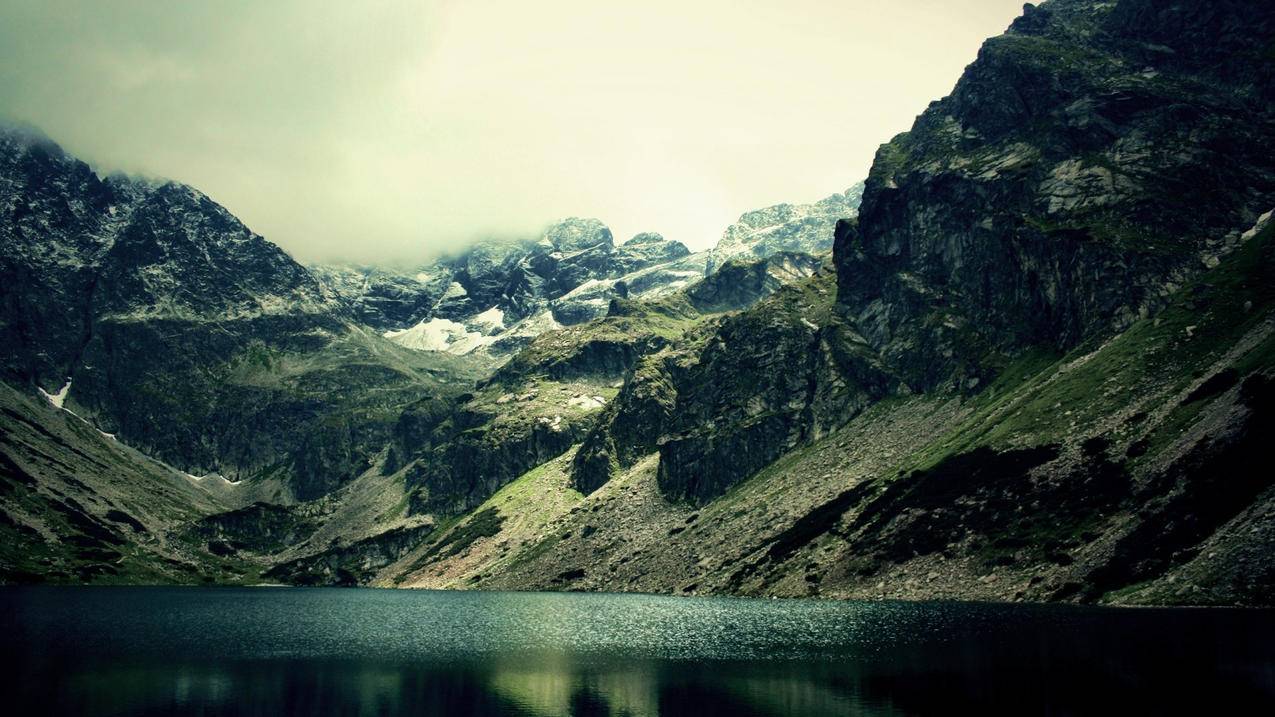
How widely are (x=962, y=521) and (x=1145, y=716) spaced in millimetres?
107605

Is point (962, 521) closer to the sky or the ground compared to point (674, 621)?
closer to the sky

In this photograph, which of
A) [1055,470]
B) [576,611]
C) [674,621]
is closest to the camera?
[674,621]

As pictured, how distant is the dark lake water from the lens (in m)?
60.8

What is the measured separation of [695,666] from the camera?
8456 cm

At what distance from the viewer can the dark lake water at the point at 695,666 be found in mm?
60750

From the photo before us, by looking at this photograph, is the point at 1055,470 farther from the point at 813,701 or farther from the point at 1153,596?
the point at 813,701

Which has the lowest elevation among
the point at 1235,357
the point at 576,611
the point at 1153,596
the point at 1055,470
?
the point at 576,611

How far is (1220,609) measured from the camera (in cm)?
8912

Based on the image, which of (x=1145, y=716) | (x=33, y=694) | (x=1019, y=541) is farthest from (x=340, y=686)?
(x=1019, y=541)

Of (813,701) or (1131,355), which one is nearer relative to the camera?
(813,701)

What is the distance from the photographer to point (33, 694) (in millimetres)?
65625

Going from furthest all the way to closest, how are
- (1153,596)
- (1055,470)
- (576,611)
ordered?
(576,611) → (1055,470) → (1153,596)

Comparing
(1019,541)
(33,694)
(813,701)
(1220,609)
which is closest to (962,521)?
(1019,541)

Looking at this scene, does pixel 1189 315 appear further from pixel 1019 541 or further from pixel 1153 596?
pixel 1153 596
